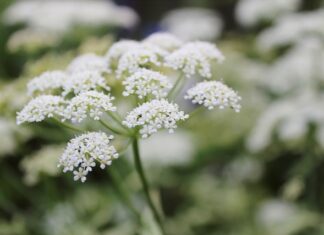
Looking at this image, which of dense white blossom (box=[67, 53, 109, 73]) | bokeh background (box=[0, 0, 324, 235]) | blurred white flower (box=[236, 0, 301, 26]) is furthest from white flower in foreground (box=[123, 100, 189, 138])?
blurred white flower (box=[236, 0, 301, 26])

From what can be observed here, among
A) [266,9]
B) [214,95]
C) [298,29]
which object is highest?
[266,9]

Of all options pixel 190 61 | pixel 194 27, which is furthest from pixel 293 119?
pixel 194 27

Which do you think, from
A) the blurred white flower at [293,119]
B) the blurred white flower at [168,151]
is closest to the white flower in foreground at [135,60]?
the blurred white flower at [293,119]

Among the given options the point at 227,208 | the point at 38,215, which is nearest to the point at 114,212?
the point at 38,215

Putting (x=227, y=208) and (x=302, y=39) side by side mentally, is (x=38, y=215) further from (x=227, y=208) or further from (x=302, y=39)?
(x=302, y=39)

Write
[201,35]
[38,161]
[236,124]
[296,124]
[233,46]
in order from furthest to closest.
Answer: [201,35] → [233,46] → [236,124] → [296,124] → [38,161]

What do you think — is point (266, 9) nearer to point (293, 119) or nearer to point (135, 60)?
point (293, 119)

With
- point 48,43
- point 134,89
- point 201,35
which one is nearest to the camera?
point 134,89

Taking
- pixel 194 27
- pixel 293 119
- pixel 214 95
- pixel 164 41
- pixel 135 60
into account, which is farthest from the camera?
pixel 194 27
